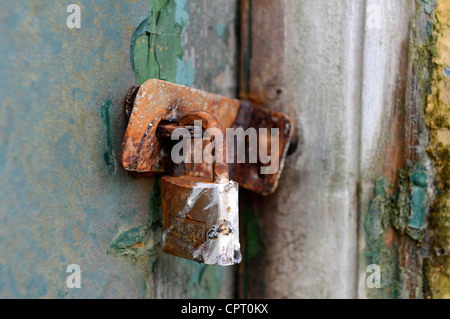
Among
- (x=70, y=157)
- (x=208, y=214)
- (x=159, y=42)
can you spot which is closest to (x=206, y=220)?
(x=208, y=214)

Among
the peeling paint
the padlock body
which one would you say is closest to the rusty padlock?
the padlock body

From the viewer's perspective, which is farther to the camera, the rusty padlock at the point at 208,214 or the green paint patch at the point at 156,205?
the green paint patch at the point at 156,205

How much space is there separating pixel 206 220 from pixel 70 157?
238mm

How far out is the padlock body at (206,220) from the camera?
0.60m

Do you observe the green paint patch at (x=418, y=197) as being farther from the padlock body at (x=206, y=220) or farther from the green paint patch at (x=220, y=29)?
the green paint patch at (x=220, y=29)

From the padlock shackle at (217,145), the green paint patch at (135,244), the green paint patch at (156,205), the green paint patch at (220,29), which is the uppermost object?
the green paint patch at (220,29)

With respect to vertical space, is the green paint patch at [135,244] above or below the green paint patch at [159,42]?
below

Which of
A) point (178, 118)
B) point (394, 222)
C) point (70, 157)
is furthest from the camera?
point (394, 222)

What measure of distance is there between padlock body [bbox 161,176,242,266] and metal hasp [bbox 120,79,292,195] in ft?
0.21

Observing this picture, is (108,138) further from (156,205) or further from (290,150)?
(290,150)

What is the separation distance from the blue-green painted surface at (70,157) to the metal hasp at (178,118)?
48 millimetres

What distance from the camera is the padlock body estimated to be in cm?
60

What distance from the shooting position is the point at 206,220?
24.1 inches

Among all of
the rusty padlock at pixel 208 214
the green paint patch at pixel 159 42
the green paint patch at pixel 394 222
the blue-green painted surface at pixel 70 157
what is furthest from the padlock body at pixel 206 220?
the green paint patch at pixel 394 222
